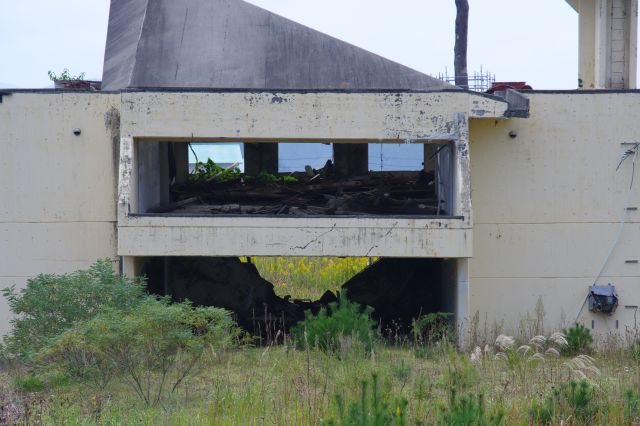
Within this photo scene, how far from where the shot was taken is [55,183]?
52.3 feet

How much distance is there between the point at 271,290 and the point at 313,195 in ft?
7.69

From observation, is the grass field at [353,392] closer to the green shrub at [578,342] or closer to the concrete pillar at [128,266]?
the green shrub at [578,342]

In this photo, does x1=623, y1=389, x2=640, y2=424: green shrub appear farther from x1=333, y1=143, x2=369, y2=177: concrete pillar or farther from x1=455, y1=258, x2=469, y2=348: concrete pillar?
x1=333, y1=143, x2=369, y2=177: concrete pillar

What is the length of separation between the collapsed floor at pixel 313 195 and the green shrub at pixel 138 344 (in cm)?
535

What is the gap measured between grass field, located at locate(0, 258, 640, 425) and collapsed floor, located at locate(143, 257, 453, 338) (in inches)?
151

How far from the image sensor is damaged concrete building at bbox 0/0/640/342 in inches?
A: 592

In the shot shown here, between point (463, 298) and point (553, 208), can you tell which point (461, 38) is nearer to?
point (553, 208)

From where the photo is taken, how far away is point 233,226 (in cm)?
1498

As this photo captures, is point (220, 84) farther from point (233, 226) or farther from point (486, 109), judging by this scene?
point (486, 109)

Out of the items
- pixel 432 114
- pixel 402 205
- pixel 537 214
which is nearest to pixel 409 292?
pixel 402 205

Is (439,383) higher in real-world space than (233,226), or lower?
lower

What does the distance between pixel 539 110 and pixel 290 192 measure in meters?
5.28

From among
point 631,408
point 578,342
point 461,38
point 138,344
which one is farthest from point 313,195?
point 461,38

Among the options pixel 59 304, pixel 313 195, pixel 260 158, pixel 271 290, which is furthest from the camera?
pixel 260 158
